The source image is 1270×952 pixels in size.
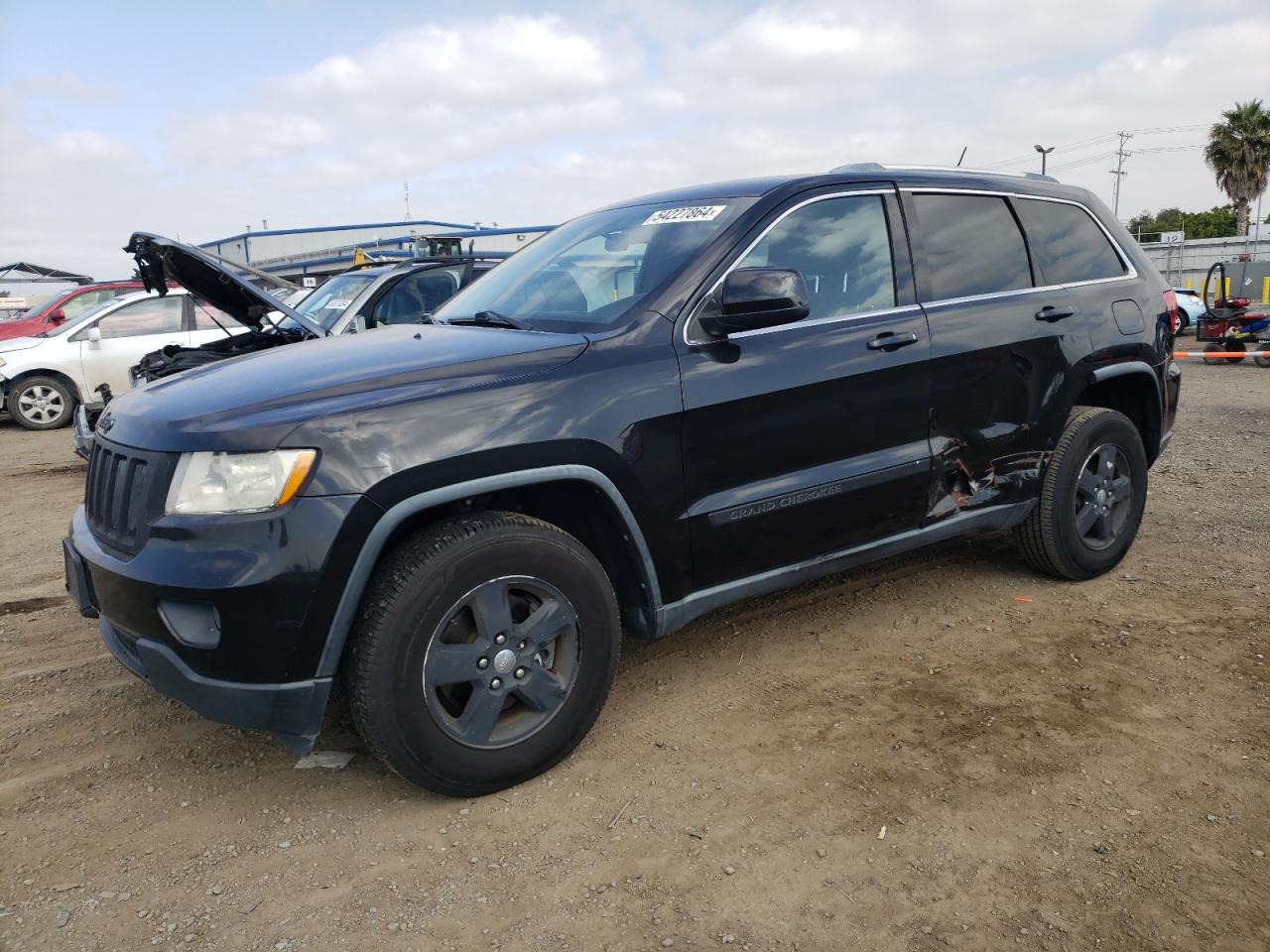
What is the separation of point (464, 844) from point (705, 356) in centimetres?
164

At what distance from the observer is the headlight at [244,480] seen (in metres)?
2.44

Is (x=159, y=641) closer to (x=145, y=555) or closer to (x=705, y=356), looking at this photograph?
(x=145, y=555)

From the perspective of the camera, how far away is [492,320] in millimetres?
3436

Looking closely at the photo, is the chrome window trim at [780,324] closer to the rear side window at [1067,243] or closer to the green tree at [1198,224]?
the rear side window at [1067,243]

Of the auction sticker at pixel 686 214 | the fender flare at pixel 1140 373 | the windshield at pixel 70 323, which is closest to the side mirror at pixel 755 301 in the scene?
the auction sticker at pixel 686 214

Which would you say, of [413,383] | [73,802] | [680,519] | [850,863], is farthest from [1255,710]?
[73,802]

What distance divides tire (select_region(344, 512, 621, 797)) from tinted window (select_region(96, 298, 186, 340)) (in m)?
9.67

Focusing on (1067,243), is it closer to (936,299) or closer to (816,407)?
(936,299)

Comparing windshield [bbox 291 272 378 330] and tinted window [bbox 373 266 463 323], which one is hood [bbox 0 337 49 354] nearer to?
windshield [bbox 291 272 378 330]

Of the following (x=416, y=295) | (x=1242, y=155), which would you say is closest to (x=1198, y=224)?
(x=1242, y=155)

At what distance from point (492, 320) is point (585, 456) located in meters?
0.89

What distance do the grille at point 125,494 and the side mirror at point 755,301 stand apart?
1667 mm

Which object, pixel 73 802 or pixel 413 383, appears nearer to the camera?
pixel 413 383

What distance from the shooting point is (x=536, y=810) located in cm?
276
